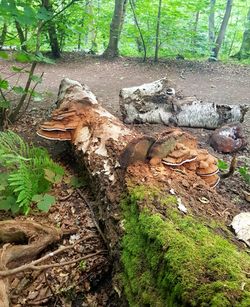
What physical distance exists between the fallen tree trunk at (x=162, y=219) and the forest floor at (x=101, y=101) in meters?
0.27

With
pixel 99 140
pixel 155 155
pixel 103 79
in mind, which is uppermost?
pixel 155 155

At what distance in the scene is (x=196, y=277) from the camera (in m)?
1.55

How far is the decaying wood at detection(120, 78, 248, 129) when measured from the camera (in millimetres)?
5477

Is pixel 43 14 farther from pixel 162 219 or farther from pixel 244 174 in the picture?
pixel 244 174

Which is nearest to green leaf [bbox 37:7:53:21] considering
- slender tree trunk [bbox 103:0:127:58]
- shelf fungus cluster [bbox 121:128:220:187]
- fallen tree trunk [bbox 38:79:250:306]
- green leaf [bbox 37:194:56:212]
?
fallen tree trunk [bbox 38:79:250:306]

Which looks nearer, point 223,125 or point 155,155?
point 155,155

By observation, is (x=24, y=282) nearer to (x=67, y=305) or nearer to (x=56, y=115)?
(x=67, y=305)

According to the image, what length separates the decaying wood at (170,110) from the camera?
5.48m

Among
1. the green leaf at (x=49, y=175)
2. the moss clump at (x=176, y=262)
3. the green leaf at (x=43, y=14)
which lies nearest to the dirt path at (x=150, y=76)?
the green leaf at (x=43, y=14)

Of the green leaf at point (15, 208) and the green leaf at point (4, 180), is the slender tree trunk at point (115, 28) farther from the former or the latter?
the green leaf at point (15, 208)

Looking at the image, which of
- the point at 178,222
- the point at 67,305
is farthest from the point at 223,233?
the point at 67,305

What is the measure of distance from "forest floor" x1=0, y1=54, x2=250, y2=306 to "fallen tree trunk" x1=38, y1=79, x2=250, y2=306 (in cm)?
27

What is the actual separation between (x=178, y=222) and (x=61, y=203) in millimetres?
1686

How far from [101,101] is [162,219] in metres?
5.16
